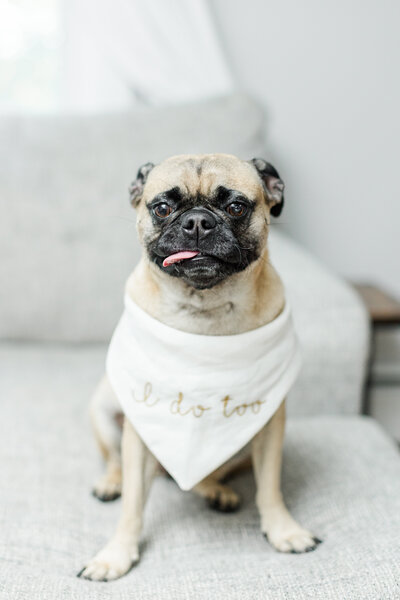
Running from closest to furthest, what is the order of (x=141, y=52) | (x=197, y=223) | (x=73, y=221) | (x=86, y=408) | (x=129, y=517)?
(x=197, y=223) < (x=129, y=517) < (x=86, y=408) < (x=73, y=221) < (x=141, y=52)

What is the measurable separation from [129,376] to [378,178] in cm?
171

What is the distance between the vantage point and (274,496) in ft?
3.76

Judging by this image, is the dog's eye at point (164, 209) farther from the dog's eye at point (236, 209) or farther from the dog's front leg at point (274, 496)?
the dog's front leg at point (274, 496)

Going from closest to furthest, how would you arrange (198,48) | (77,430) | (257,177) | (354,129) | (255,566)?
(255,566), (257,177), (77,430), (198,48), (354,129)

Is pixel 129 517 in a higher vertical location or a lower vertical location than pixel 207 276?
lower

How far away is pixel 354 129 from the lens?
2.43 m

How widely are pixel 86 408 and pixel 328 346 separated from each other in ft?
2.16

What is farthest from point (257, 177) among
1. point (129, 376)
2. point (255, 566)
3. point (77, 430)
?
point (77, 430)

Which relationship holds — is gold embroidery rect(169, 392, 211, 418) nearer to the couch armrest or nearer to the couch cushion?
the couch armrest

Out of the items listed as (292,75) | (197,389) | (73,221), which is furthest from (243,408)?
(292,75)

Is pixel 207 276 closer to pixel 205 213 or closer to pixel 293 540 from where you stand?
pixel 205 213

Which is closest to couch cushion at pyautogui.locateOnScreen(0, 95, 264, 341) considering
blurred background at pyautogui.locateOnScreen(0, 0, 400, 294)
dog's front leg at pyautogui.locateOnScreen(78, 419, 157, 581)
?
blurred background at pyautogui.locateOnScreen(0, 0, 400, 294)

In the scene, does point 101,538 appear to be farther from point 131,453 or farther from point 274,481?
point 274,481

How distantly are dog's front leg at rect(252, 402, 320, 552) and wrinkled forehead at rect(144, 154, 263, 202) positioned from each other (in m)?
0.43
